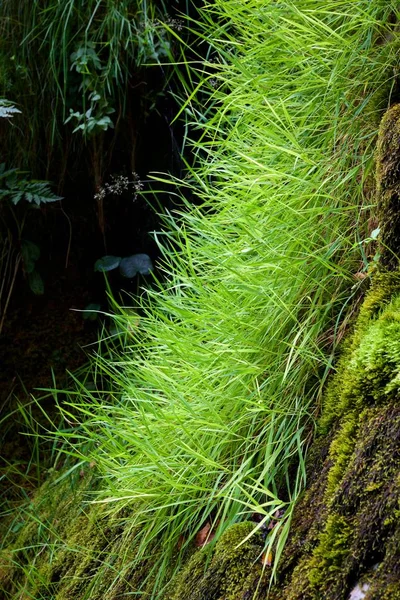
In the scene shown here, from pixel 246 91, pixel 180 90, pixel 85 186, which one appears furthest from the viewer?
pixel 85 186

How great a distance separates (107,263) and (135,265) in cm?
13

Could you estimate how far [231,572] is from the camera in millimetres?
1465

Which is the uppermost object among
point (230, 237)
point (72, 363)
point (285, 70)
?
point (285, 70)

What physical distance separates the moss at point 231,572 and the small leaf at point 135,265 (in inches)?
68.0

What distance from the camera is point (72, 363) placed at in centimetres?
330

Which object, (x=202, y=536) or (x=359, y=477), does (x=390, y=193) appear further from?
(x=202, y=536)

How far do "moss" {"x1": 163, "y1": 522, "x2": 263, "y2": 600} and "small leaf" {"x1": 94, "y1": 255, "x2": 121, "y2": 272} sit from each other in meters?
1.79

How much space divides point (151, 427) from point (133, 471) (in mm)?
125

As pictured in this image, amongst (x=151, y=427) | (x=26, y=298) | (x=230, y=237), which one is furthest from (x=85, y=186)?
Result: (x=151, y=427)

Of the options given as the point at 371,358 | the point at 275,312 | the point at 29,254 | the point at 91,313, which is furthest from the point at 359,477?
the point at 29,254

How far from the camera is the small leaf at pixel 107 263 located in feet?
10.4

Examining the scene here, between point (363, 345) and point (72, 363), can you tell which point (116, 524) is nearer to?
point (363, 345)

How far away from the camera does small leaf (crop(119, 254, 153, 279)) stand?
3135mm

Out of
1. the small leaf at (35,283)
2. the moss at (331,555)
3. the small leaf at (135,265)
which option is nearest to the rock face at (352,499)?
the moss at (331,555)
